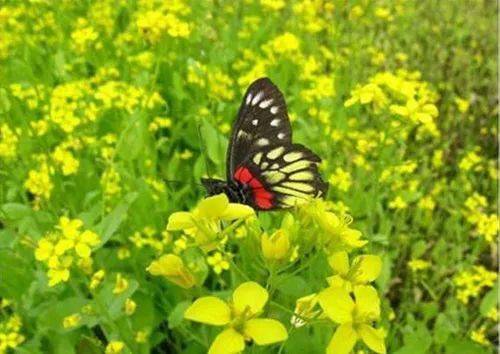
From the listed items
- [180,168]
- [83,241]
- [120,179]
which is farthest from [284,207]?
[180,168]

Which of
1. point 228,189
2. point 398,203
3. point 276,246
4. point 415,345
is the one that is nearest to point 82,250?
point 228,189

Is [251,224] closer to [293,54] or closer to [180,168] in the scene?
[180,168]

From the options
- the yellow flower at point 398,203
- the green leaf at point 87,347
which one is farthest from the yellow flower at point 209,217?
the yellow flower at point 398,203

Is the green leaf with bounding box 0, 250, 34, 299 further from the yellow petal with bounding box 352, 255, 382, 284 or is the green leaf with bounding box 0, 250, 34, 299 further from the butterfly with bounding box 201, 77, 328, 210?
the yellow petal with bounding box 352, 255, 382, 284

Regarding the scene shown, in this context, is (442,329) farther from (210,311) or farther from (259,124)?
(210,311)

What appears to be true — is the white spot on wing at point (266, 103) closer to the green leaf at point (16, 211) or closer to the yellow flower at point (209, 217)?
the yellow flower at point (209, 217)
